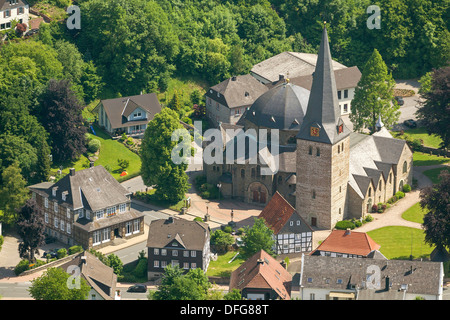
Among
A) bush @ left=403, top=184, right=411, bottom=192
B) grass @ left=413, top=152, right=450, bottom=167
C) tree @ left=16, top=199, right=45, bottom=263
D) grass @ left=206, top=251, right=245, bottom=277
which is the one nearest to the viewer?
grass @ left=206, top=251, right=245, bottom=277

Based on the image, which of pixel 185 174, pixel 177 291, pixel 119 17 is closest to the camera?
pixel 177 291

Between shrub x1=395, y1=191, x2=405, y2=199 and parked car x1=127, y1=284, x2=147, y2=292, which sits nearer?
parked car x1=127, y1=284, x2=147, y2=292

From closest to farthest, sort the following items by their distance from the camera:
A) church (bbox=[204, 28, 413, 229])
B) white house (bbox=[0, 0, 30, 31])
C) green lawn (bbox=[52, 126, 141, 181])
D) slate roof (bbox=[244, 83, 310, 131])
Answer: church (bbox=[204, 28, 413, 229]), slate roof (bbox=[244, 83, 310, 131]), green lawn (bbox=[52, 126, 141, 181]), white house (bbox=[0, 0, 30, 31])

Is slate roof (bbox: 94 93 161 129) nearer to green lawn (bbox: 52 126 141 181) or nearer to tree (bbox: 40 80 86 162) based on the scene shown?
green lawn (bbox: 52 126 141 181)

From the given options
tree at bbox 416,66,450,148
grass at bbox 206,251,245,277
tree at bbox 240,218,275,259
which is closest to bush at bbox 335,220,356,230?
tree at bbox 240,218,275,259

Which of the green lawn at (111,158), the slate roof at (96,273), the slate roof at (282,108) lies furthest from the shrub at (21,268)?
the slate roof at (282,108)

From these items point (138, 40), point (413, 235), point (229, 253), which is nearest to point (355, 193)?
point (413, 235)

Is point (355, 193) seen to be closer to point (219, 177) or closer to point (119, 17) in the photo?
point (219, 177)

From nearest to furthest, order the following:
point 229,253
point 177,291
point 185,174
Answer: point 177,291, point 229,253, point 185,174
